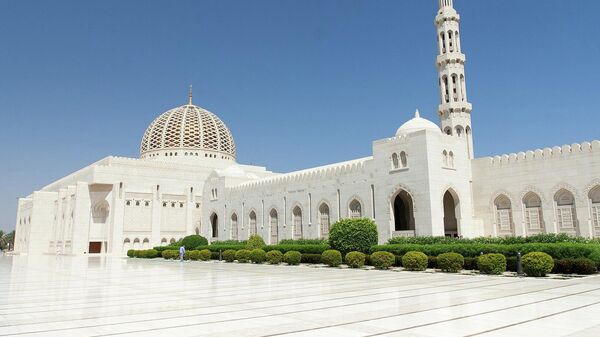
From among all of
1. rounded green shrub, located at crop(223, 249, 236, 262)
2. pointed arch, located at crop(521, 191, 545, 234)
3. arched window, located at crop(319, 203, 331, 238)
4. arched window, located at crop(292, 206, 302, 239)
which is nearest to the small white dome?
pointed arch, located at crop(521, 191, 545, 234)

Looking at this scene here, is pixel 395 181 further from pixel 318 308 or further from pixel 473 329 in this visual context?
pixel 473 329

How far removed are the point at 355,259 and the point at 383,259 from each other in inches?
52.1

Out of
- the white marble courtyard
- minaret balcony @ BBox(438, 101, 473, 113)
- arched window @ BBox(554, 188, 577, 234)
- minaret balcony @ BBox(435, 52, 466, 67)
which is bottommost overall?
the white marble courtyard

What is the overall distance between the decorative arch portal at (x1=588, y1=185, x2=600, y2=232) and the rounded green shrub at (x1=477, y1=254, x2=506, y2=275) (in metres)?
9.59

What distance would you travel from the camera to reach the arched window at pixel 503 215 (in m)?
25.0

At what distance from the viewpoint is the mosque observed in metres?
23.9

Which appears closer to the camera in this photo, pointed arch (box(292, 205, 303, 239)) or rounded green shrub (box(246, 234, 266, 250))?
rounded green shrub (box(246, 234, 266, 250))

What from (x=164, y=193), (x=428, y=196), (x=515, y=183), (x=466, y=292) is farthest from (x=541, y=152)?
(x=164, y=193)

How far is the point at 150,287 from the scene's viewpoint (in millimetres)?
12531

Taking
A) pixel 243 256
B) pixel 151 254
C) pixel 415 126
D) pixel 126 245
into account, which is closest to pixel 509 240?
pixel 415 126

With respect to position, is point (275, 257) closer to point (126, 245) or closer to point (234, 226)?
point (234, 226)

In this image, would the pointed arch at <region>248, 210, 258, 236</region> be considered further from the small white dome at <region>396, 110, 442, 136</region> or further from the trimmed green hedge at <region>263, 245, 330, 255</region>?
the small white dome at <region>396, 110, 442, 136</region>

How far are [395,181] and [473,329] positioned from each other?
65.5 feet

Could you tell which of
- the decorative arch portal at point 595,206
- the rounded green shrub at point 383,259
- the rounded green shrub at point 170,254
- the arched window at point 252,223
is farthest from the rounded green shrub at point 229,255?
the decorative arch portal at point 595,206
